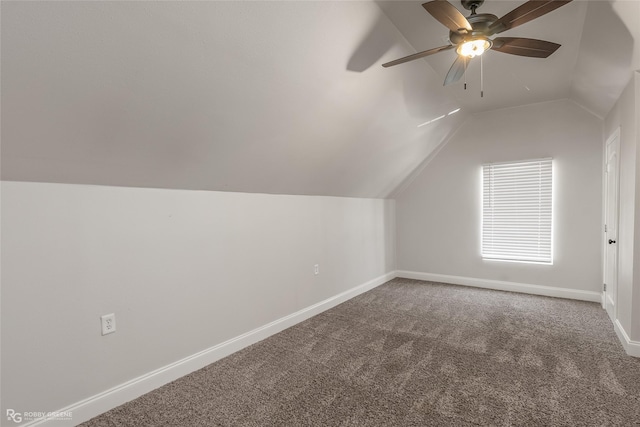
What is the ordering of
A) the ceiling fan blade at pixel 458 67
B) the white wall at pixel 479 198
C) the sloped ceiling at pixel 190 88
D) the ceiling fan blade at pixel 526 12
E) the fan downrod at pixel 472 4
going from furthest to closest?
1. the white wall at pixel 479 198
2. the ceiling fan blade at pixel 458 67
3. the fan downrod at pixel 472 4
4. the ceiling fan blade at pixel 526 12
5. the sloped ceiling at pixel 190 88

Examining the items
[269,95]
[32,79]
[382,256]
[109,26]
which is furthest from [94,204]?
[382,256]

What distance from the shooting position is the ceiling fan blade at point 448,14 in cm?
174

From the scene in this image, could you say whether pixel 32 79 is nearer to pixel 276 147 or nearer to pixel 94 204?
pixel 94 204

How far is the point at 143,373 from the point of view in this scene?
7.36 ft

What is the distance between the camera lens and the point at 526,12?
5.82 ft

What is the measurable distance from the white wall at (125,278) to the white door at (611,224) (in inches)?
129

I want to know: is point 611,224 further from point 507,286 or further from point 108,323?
point 108,323

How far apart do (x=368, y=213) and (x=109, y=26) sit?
4.05 m

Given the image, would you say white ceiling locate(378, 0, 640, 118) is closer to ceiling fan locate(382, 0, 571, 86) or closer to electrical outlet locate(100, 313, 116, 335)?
ceiling fan locate(382, 0, 571, 86)

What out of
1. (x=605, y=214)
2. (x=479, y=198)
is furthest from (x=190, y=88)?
(x=605, y=214)

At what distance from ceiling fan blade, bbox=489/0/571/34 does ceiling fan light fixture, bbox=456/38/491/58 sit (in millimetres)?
92

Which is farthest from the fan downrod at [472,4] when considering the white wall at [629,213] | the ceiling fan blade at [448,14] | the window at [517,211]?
the window at [517,211]

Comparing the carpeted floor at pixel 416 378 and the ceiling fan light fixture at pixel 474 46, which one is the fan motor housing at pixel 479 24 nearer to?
the ceiling fan light fixture at pixel 474 46

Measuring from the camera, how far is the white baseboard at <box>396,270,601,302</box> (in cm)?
428
